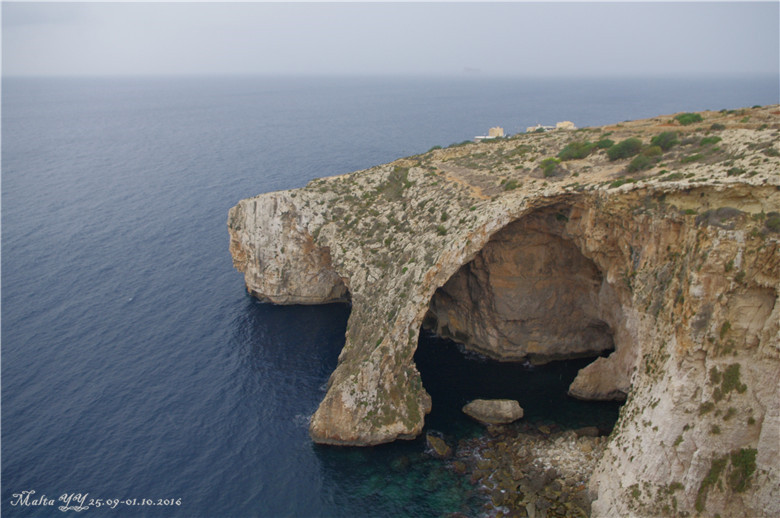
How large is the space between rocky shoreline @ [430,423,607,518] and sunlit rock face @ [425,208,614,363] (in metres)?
12.1

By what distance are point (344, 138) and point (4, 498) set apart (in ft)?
458

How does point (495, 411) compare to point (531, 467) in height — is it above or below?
above

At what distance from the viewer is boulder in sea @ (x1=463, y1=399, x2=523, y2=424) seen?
1797 inches

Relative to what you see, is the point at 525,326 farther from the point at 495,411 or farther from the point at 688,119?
the point at 688,119

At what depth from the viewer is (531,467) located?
1575 inches

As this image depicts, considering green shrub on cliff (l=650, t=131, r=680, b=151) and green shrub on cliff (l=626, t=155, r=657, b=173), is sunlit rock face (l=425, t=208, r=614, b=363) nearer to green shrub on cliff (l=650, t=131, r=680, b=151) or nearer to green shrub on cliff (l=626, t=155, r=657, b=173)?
green shrub on cliff (l=626, t=155, r=657, b=173)

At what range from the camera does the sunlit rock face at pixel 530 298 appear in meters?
51.5

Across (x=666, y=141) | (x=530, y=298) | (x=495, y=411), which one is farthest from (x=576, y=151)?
(x=495, y=411)

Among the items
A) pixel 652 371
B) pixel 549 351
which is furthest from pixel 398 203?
pixel 652 371

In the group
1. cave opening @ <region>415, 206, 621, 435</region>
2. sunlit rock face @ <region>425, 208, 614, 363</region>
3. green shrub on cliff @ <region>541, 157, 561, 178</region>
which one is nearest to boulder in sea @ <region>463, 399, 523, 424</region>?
cave opening @ <region>415, 206, 621, 435</region>

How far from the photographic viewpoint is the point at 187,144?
163 m

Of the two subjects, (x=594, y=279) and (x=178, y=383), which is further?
(x=178, y=383)

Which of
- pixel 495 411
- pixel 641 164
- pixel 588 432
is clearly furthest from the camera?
pixel 495 411

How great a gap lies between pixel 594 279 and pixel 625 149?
12311 mm
